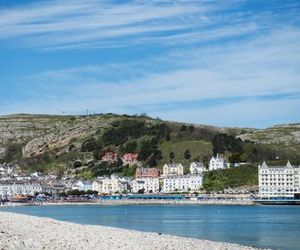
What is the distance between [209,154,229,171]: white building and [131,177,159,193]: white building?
17.6 m

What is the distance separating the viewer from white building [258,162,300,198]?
516 feet

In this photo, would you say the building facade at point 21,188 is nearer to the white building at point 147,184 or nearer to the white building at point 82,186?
the white building at point 82,186

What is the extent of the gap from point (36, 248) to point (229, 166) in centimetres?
14989

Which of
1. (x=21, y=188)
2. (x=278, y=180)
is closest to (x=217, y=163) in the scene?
(x=278, y=180)

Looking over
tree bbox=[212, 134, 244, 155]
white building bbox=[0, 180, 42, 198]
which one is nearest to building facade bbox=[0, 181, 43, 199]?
white building bbox=[0, 180, 42, 198]

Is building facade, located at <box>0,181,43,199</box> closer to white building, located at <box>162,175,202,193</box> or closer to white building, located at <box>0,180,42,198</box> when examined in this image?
white building, located at <box>0,180,42,198</box>

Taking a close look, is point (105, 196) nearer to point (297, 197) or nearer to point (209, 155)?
point (209, 155)

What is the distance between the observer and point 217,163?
174500 millimetres

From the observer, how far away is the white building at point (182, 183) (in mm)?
172250

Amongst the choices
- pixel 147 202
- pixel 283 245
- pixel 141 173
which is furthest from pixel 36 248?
pixel 141 173

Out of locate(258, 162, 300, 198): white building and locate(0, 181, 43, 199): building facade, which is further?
locate(0, 181, 43, 199): building facade

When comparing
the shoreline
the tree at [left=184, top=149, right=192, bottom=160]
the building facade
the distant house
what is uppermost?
the tree at [left=184, top=149, right=192, bottom=160]

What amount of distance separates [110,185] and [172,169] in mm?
17915

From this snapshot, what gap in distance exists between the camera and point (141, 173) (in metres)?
186
